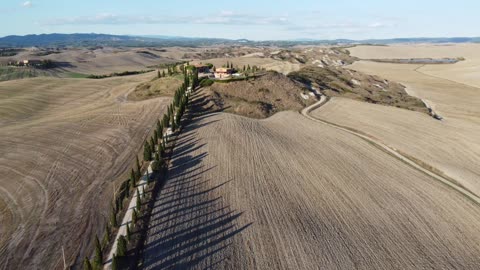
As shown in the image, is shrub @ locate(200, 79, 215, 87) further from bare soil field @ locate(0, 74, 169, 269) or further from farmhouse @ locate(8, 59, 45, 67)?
farmhouse @ locate(8, 59, 45, 67)

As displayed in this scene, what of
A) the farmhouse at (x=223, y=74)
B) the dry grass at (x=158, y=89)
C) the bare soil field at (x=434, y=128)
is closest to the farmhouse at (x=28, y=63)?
the dry grass at (x=158, y=89)

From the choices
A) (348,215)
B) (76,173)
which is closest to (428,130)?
(348,215)

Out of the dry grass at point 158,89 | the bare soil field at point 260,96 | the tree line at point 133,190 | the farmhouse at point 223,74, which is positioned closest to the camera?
the tree line at point 133,190

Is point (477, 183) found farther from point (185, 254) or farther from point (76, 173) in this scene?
point (76, 173)

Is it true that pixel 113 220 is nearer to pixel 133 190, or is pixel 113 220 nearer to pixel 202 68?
pixel 133 190

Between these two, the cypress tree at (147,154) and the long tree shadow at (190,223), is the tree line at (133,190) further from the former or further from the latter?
the long tree shadow at (190,223)

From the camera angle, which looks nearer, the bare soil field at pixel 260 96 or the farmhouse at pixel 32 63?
the bare soil field at pixel 260 96
